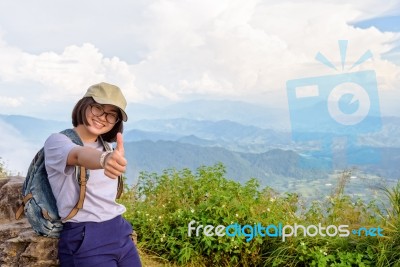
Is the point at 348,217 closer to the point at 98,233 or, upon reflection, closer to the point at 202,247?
the point at 202,247

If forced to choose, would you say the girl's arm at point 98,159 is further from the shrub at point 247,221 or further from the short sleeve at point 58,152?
the shrub at point 247,221

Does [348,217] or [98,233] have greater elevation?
[98,233]

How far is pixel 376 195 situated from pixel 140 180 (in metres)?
2.76

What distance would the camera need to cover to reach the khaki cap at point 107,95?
2.77 metres

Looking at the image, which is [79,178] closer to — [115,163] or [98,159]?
[98,159]

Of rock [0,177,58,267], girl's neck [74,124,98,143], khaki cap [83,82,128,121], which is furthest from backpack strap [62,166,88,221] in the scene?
rock [0,177,58,267]

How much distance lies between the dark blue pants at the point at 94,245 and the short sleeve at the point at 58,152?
1.15 ft

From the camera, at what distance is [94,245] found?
2.78 meters

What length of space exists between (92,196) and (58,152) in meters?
0.33

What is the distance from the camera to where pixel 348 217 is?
5.36 m

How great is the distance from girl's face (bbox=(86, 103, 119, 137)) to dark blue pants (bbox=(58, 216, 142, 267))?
1.66ft

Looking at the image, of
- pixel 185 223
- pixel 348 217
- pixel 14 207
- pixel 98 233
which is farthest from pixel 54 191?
pixel 348 217

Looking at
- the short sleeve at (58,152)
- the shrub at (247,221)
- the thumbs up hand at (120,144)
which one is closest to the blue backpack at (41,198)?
the short sleeve at (58,152)

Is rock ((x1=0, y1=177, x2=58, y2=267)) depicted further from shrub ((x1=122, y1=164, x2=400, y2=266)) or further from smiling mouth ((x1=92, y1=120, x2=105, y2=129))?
shrub ((x1=122, y1=164, x2=400, y2=266))
